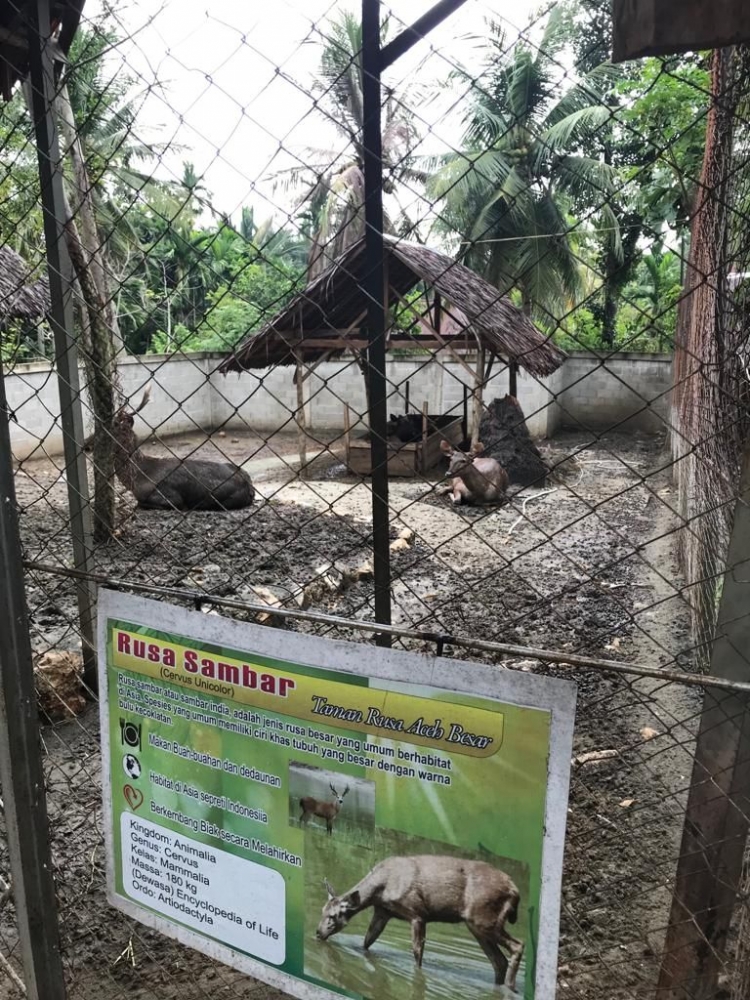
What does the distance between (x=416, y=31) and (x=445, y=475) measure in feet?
19.9

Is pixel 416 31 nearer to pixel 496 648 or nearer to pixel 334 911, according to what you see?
pixel 496 648

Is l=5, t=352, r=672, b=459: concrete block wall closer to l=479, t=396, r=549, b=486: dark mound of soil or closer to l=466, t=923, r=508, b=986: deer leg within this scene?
l=479, t=396, r=549, b=486: dark mound of soil

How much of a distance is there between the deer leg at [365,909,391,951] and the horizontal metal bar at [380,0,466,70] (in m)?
1.36

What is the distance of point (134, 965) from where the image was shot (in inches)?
89.7

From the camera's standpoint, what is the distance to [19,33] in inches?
78.8

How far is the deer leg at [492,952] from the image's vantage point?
1.17 m

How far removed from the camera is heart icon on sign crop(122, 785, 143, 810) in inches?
58.4

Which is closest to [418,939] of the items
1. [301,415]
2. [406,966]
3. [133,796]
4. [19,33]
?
[406,966]

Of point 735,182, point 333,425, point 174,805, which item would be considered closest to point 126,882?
point 174,805

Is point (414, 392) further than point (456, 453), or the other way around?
point (414, 392)

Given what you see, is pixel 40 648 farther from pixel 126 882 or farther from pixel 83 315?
pixel 126 882

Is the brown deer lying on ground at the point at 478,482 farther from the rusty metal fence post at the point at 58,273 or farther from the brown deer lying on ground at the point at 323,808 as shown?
the brown deer lying on ground at the point at 323,808

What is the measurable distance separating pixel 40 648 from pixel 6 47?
3.52 meters

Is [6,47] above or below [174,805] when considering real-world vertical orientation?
above
